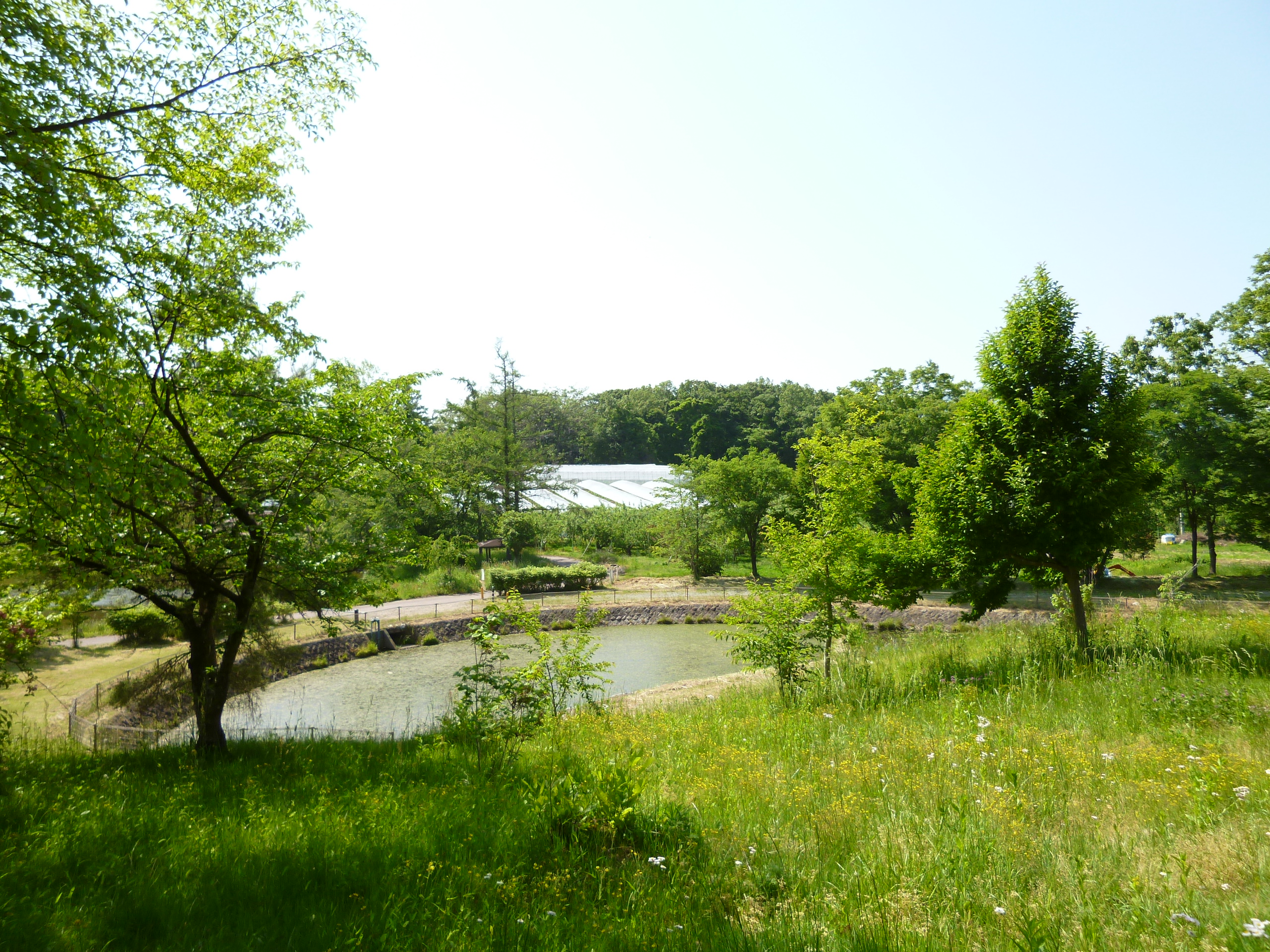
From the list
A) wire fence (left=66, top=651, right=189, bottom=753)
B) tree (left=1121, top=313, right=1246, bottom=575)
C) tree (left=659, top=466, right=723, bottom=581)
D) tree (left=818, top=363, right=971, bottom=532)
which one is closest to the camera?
wire fence (left=66, top=651, right=189, bottom=753)

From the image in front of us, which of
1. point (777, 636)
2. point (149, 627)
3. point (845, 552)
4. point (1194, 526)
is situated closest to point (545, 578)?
point (149, 627)

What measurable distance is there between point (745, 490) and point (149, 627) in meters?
25.6

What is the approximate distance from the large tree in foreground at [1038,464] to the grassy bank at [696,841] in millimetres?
3201

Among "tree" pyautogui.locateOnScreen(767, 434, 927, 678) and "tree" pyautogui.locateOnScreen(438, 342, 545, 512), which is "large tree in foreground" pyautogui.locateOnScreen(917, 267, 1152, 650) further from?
"tree" pyautogui.locateOnScreen(438, 342, 545, 512)

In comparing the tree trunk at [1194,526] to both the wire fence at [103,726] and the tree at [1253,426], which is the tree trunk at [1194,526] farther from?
the wire fence at [103,726]

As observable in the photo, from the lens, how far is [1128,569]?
101 feet

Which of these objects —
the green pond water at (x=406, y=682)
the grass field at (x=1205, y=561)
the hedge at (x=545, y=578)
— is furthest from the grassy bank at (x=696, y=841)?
the grass field at (x=1205, y=561)

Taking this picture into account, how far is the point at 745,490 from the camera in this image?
1366 inches

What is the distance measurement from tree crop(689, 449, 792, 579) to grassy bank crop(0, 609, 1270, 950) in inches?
1045

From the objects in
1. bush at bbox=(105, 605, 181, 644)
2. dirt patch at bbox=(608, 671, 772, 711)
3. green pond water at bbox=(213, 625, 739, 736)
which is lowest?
green pond water at bbox=(213, 625, 739, 736)

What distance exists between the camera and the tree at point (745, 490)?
3447 cm

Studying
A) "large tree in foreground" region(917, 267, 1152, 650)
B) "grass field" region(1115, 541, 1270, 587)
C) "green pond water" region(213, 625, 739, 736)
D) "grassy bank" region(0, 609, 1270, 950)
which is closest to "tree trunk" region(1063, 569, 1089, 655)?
"large tree in foreground" region(917, 267, 1152, 650)

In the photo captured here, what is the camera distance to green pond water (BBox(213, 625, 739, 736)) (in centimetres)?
1536

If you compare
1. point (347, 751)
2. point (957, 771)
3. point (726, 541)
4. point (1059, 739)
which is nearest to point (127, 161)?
point (347, 751)
